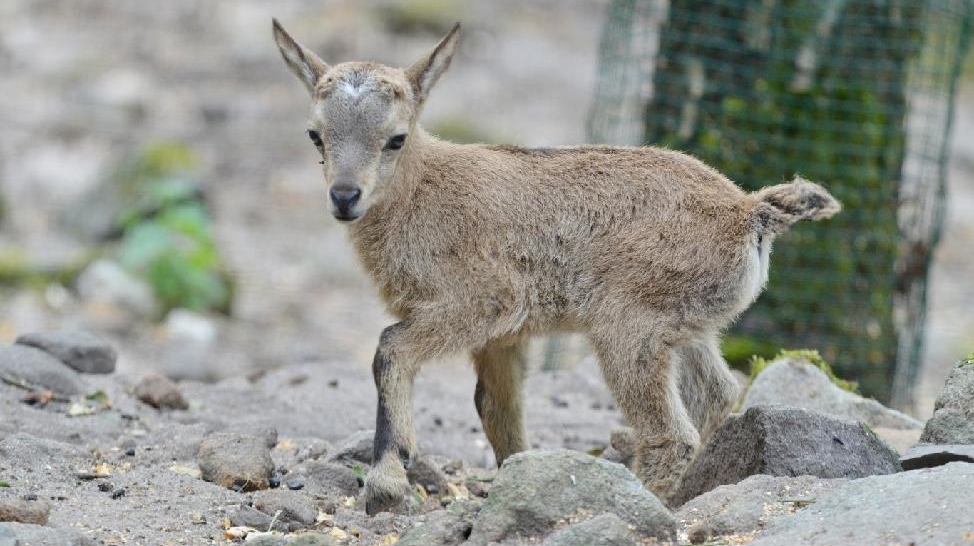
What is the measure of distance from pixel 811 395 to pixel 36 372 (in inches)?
183

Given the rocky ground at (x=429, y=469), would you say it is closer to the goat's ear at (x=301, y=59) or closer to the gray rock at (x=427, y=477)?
the gray rock at (x=427, y=477)

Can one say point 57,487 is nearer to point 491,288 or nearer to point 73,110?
point 491,288

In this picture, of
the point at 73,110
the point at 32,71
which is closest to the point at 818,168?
the point at 73,110

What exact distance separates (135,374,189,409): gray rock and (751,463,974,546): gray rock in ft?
14.3

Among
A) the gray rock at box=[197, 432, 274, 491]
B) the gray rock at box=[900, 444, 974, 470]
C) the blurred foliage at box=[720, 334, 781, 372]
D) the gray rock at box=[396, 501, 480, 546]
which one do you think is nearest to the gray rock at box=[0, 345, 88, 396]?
the gray rock at box=[197, 432, 274, 491]

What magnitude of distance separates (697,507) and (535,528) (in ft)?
2.93

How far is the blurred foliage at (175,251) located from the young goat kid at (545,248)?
6647mm

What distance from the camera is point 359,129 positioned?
7559 millimetres

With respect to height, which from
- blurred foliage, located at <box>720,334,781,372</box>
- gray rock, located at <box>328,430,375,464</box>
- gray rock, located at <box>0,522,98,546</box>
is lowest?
gray rock, located at <box>0,522,98,546</box>

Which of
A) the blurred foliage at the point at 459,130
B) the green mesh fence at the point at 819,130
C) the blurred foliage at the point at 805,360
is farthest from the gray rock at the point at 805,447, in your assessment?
the blurred foliage at the point at 459,130

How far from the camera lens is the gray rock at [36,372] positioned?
28.5ft

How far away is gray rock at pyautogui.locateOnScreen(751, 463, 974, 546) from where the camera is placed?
211 inches

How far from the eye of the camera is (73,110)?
A: 2033 centimetres

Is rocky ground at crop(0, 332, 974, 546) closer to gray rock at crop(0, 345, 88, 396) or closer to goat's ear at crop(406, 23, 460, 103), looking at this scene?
gray rock at crop(0, 345, 88, 396)
